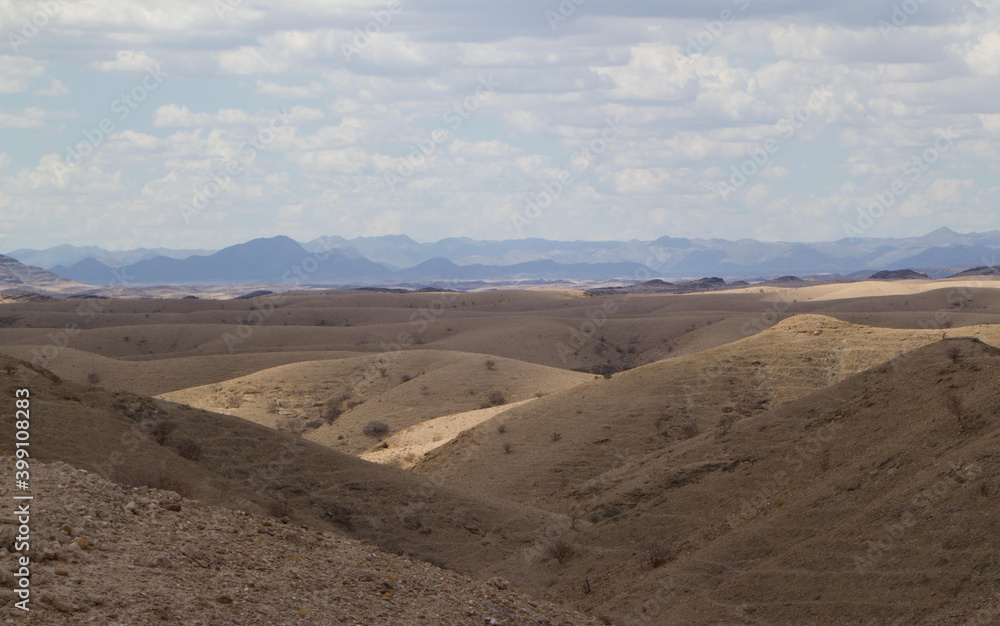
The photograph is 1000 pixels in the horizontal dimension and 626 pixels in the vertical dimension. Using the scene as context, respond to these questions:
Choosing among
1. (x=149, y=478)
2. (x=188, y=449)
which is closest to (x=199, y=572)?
(x=149, y=478)

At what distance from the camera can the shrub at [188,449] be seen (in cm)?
1310

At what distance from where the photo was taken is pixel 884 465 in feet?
37.5

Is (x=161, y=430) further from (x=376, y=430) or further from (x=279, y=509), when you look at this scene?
(x=376, y=430)

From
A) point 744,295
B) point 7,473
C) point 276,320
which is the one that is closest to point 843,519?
point 7,473

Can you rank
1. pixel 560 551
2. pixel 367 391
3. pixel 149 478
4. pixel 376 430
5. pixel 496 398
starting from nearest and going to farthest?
pixel 149 478
pixel 560 551
pixel 376 430
pixel 496 398
pixel 367 391

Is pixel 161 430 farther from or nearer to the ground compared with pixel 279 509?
farther from the ground

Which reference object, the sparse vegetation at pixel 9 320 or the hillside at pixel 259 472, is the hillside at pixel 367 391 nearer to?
the hillside at pixel 259 472

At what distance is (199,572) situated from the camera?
7.14m

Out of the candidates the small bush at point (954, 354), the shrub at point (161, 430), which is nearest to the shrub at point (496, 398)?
the shrub at point (161, 430)

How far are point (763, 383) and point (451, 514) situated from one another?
1245cm

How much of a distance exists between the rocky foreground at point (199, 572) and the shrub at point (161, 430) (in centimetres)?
368

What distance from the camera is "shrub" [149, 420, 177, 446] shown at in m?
13.2

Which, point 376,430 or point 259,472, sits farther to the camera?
point 376,430

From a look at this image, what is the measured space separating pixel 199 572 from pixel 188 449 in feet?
21.7
